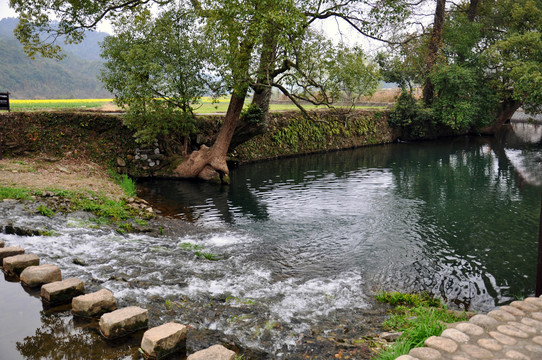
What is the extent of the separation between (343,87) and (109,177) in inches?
398

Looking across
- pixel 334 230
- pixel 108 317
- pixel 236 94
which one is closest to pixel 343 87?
pixel 236 94

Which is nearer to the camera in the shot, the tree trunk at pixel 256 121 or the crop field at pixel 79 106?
the tree trunk at pixel 256 121

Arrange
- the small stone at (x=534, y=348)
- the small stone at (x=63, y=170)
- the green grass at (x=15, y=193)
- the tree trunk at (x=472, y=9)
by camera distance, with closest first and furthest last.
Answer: the small stone at (x=534, y=348) < the green grass at (x=15, y=193) < the small stone at (x=63, y=170) < the tree trunk at (x=472, y=9)

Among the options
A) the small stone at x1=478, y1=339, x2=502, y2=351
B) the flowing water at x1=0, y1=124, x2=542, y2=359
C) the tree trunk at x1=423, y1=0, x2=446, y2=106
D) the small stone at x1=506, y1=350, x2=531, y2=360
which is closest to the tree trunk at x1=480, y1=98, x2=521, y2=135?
the tree trunk at x1=423, y1=0, x2=446, y2=106

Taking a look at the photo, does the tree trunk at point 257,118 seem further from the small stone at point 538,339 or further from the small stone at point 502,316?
the small stone at point 538,339

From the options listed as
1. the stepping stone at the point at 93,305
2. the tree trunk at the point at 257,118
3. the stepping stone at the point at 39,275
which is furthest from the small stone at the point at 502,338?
the tree trunk at the point at 257,118

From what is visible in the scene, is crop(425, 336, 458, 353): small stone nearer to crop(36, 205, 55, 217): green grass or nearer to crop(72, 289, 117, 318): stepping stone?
crop(72, 289, 117, 318): stepping stone

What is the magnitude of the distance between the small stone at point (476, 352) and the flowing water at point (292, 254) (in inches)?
76.6

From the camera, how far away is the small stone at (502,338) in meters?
4.28

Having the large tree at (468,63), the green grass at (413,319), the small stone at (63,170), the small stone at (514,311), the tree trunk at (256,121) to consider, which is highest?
the large tree at (468,63)

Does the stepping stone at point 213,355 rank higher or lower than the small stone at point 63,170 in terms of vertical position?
lower

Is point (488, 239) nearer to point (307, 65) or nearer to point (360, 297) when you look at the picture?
point (360, 297)

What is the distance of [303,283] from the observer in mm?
7531

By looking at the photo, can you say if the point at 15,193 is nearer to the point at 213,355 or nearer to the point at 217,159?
the point at 217,159
